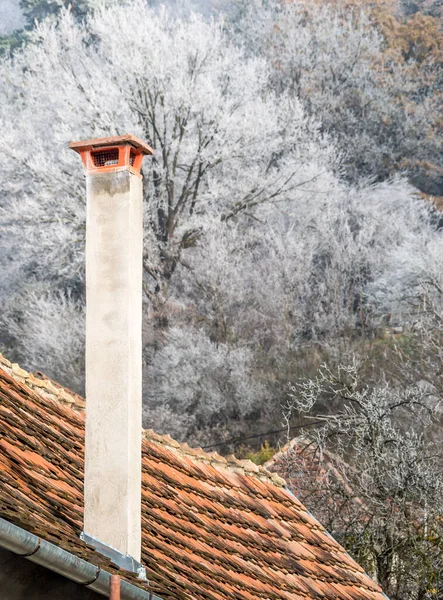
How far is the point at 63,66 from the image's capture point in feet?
88.6

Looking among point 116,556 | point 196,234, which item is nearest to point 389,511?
point 116,556

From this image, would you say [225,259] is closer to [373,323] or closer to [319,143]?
[373,323]

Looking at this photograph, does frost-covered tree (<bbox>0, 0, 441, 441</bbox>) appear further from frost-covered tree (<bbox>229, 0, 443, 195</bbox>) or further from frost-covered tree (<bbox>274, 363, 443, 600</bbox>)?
Answer: frost-covered tree (<bbox>274, 363, 443, 600</bbox>)

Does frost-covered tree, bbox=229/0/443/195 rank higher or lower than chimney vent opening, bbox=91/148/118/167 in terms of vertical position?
higher

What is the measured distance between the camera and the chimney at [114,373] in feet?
11.3

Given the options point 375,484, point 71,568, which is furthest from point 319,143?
point 71,568

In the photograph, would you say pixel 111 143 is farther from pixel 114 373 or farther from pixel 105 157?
pixel 114 373

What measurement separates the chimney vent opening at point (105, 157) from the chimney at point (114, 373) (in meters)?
0.10

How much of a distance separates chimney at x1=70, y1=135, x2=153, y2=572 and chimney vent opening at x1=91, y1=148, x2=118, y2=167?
0.33 feet

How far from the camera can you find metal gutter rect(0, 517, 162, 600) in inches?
105

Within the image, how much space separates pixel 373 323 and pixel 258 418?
4.33 meters

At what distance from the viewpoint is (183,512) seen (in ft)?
16.8

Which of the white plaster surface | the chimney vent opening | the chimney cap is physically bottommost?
the white plaster surface

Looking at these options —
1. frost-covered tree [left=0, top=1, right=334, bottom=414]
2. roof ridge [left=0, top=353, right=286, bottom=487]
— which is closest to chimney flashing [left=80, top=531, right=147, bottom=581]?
roof ridge [left=0, top=353, right=286, bottom=487]
